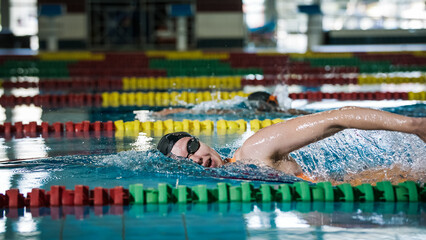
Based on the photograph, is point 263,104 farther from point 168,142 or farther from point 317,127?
point 317,127

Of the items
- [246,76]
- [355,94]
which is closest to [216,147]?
[355,94]

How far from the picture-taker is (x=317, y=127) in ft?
10.7

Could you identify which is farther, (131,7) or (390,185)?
(131,7)

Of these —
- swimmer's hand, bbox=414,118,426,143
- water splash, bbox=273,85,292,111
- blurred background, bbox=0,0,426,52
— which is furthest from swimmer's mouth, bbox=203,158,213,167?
blurred background, bbox=0,0,426,52

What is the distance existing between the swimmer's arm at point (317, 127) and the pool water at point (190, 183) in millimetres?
146

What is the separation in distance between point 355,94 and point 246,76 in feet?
11.2

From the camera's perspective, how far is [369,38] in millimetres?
21922

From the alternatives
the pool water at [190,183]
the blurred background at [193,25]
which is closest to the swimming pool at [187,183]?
the pool water at [190,183]

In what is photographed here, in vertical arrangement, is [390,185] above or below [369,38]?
below

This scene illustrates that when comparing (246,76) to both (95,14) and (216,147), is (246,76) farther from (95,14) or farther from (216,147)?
(95,14)

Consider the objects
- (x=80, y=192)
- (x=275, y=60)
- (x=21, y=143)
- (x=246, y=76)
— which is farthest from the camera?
(x=275, y=60)

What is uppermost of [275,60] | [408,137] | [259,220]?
[275,60]

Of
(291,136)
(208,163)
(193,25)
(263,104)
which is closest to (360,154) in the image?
(291,136)

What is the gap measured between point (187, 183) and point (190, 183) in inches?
0.7
